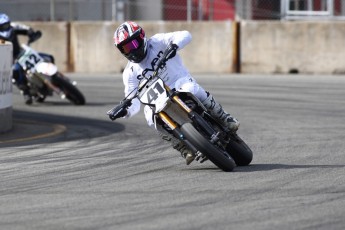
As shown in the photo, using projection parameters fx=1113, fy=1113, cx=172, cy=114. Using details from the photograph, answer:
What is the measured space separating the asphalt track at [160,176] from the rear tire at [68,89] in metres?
0.39

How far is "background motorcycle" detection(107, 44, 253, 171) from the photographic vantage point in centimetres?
1012

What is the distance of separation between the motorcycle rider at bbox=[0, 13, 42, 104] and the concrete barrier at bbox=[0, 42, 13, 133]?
12.2 ft

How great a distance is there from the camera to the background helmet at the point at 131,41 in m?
10.5

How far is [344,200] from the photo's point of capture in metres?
8.48

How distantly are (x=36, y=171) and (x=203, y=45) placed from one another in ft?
48.6

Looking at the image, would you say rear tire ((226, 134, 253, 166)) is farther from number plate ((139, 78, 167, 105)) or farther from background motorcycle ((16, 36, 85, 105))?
background motorcycle ((16, 36, 85, 105))

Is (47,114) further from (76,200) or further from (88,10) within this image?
(88,10)

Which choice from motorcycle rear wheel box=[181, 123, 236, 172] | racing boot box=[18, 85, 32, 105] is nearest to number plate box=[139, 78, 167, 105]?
motorcycle rear wheel box=[181, 123, 236, 172]

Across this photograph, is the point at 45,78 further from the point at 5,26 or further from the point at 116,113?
the point at 116,113

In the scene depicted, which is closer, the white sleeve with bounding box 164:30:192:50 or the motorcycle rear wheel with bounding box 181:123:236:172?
the motorcycle rear wheel with bounding box 181:123:236:172

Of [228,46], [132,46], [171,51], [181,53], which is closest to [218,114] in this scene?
[171,51]

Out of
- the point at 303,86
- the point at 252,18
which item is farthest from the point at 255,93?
the point at 252,18

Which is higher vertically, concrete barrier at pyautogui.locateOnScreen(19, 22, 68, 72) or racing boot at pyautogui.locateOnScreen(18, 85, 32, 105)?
concrete barrier at pyautogui.locateOnScreen(19, 22, 68, 72)

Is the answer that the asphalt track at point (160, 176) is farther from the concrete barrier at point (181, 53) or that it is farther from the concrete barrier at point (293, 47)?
the concrete barrier at point (181, 53)
